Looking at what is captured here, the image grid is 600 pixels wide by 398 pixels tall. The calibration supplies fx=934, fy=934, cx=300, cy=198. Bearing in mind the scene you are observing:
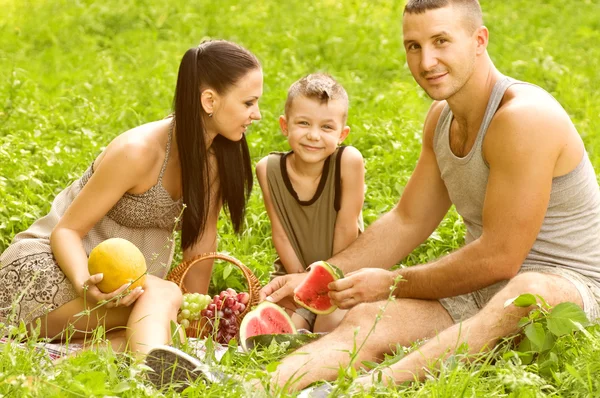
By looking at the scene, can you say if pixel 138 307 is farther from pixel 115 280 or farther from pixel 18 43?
pixel 18 43

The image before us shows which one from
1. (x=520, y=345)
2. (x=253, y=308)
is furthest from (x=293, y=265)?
(x=520, y=345)

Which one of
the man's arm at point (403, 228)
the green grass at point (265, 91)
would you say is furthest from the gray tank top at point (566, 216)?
the man's arm at point (403, 228)

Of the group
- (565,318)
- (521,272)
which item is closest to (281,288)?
(521,272)

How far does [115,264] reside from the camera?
4465 millimetres

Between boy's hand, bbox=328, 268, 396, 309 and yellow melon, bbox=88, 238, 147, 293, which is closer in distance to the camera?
yellow melon, bbox=88, 238, 147, 293

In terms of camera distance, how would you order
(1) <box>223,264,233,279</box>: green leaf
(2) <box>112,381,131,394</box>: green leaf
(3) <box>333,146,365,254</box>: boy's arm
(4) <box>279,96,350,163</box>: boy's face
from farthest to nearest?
1. (1) <box>223,264,233,279</box>: green leaf
2. (3) <box>333,146,365,254</box>: boy's arm
3. (4) <box>279,96,350,163</box>: boy's face
4. (2) <box>112,381,131,394</box>: green leaf

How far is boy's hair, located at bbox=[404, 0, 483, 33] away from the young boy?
0.87 meters

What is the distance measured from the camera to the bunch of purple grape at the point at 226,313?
4.91 m

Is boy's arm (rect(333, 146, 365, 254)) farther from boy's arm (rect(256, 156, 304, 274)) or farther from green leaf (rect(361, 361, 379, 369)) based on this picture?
green leaf (rect(361, 361, 379, 369))

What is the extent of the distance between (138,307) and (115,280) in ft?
0.56

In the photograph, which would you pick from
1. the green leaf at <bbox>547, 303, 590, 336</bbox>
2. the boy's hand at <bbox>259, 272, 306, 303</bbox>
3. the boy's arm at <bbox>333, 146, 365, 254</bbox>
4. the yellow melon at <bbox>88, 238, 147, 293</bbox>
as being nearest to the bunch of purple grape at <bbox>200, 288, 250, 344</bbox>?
the boy's hand at <bbox>259, 272, 306, 303</bbox>

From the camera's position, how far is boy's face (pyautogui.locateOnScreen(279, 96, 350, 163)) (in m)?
5.21

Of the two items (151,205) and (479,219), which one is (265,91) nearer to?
(151,205)

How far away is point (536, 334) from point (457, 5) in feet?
5.27
